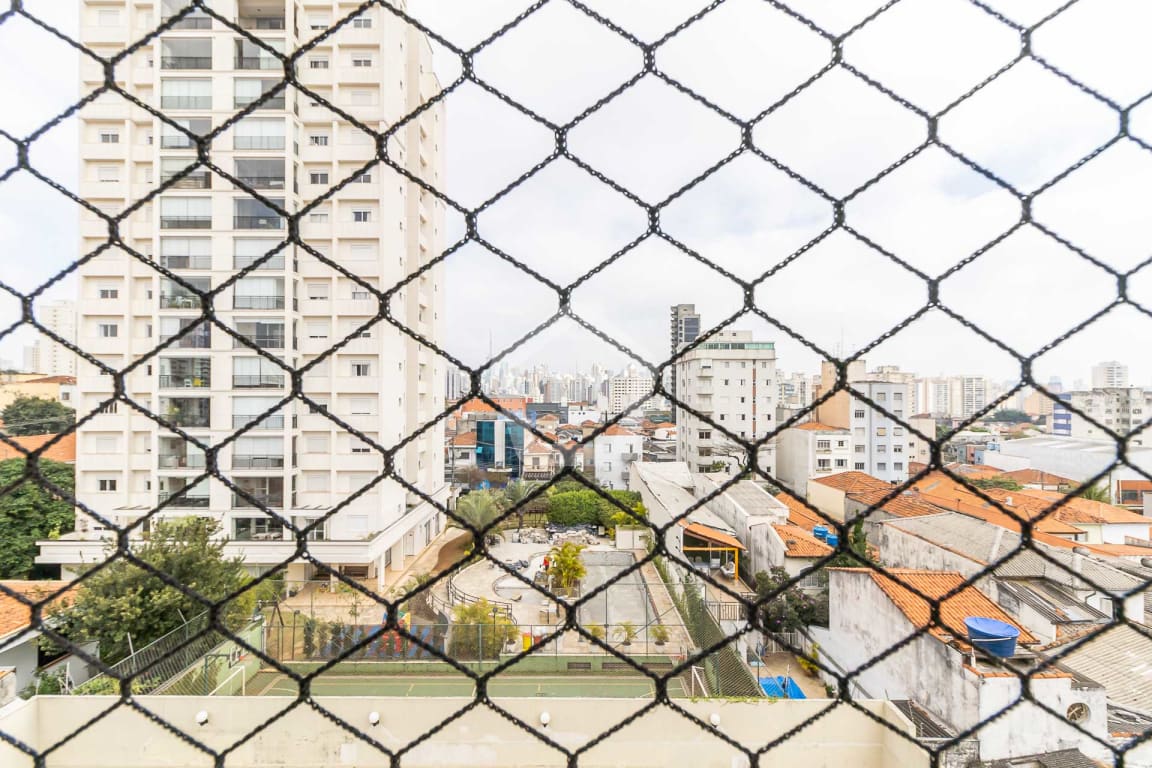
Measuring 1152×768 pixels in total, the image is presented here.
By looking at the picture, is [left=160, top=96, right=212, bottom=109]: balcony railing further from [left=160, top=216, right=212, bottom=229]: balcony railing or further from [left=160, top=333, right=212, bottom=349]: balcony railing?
[left=160, top=333, right=212, bottom=349]: balcony railing

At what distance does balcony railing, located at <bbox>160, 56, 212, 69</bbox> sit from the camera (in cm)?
603

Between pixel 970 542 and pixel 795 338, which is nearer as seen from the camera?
pixel 795 338

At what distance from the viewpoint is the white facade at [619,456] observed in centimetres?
1103

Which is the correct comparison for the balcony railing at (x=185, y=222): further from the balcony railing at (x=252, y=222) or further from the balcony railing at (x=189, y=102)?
the balcony railing at (x=189, y=102)

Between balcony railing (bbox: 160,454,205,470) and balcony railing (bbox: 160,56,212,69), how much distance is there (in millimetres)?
4224

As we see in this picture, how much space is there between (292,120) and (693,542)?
21.4ft

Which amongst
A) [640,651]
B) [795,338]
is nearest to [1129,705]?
[640,651]

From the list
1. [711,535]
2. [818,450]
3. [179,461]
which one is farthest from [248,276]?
[818,450]

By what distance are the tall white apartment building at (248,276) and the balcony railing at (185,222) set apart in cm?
2

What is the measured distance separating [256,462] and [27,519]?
3022 mm

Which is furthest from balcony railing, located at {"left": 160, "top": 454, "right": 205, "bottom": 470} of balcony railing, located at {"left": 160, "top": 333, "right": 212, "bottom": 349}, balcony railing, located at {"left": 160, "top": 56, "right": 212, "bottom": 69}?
balcony railing, located at {"left": 160, "top": 56, "right": 212, "bottom": 69}

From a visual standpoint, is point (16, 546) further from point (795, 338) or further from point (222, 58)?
point (795, 338)

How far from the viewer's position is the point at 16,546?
20.9 feet

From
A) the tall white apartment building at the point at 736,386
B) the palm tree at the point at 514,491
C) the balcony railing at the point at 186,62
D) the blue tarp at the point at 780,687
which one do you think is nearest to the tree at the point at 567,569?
the palm tree at the point at 514,491
